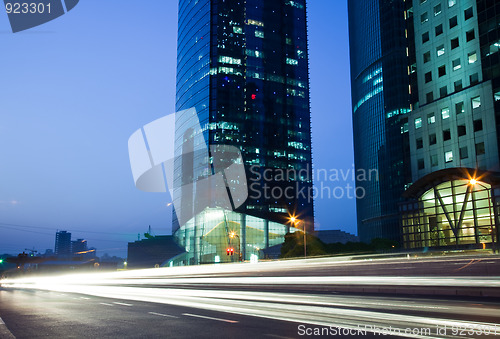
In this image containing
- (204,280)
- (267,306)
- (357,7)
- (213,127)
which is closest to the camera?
(267,306)

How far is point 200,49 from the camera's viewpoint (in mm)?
135750

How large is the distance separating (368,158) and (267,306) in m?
147

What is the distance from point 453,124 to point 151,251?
450 feet

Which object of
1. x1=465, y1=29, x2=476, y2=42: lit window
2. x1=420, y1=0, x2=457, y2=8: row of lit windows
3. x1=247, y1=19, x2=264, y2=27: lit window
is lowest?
x1=465, y1=29, x2=476, y2=42: lit window

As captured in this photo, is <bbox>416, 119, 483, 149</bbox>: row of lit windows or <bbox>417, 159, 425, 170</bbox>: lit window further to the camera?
<bbox>417, 159, 425, 170</bbox>: lit window

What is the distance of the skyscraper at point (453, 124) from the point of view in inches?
2274

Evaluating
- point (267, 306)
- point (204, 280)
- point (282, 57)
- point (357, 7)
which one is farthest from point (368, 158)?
point (267, 306)

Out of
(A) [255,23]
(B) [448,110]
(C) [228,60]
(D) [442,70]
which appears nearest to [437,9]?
(D) [442,70]

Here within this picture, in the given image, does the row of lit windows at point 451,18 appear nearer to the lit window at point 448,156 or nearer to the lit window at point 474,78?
the lit window at point 474,78

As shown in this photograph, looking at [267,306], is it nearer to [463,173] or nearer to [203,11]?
[463,173]

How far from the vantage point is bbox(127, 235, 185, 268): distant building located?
173000mm

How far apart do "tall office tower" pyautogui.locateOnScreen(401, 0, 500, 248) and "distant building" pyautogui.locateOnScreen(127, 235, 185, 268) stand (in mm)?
114969

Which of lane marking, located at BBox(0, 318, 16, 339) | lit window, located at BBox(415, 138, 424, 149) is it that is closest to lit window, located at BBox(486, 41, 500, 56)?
lit window, located at BBox(415, 138, 424, 149)

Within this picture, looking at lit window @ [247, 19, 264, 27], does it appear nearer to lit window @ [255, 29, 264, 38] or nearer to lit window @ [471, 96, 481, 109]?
lit window @ [255, 29, 264, 38]
